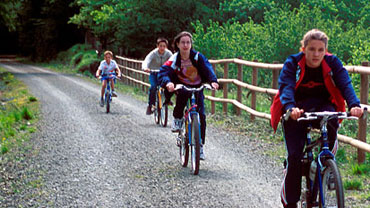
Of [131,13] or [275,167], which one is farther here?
[131,13]

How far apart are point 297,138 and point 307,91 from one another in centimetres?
38

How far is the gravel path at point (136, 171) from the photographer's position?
5.63 m

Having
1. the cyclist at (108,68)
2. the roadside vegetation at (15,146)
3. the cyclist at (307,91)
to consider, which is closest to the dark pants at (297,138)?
the cyclist at (307,91)

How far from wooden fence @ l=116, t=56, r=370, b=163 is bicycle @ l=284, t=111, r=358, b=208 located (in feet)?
1.11

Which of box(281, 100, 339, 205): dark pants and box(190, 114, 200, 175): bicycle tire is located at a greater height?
box(281, 100, 339, 205): dark pants

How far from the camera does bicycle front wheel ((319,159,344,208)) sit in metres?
3.68

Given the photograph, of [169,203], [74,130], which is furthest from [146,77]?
[169,203]

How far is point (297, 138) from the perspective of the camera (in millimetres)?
4180

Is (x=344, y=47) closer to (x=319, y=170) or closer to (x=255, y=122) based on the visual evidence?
(x=255, y=122)

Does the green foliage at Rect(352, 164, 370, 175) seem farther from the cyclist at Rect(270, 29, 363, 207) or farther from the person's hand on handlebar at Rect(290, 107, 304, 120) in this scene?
the person's hand on handlebar at Rect(290, 107, 304, 120)

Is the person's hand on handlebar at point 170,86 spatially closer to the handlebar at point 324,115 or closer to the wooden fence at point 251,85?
the wooden fence at point 251,85

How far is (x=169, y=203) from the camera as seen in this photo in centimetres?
545

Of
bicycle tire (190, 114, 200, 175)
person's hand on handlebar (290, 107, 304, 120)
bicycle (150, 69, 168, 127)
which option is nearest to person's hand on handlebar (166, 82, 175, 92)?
bicycle tire (190, 114, 200, 175)

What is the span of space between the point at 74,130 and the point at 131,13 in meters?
14.8
